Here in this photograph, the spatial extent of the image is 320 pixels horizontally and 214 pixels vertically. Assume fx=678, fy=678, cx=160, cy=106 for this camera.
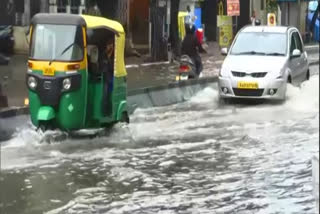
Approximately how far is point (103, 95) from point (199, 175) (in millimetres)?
2883

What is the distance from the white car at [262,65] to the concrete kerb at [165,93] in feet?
3.68

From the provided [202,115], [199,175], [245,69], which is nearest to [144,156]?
[199,175]

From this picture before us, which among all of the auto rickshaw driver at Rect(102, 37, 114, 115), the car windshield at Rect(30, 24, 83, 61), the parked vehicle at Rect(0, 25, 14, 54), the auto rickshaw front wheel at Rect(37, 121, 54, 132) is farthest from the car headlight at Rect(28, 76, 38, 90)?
the parked vehicle at Rect(0, 25, 14, 54)

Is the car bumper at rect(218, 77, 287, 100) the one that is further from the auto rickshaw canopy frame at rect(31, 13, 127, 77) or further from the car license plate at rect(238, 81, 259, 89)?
the auto rickshaw canopy frame at rect(31, 13, 127, 77)

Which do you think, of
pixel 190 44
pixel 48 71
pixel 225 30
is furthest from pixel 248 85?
pixel 225 30

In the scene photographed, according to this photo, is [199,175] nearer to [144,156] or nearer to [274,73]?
[144,156]

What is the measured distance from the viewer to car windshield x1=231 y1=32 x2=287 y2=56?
16172 mm

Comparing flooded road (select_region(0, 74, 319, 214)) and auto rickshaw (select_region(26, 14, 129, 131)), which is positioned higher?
auto rickshaw (select_region(26, 14, 129, 131))

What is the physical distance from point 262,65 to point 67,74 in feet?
20.5

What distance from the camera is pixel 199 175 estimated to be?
28.5 ft

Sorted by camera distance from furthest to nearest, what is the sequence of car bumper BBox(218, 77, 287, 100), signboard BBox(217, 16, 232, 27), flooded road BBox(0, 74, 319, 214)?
signboard BBox(217, 16, 232, 27) < car bumper BBox(218, 77, 287, 100) < flooded road BBox(0, 74, 319, 214)

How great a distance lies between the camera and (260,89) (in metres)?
15.1

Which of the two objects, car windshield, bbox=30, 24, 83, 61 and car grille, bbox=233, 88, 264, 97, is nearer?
car windshield, bbox=30, 24, 83, 61

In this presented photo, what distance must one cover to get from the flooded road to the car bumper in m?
1.61
